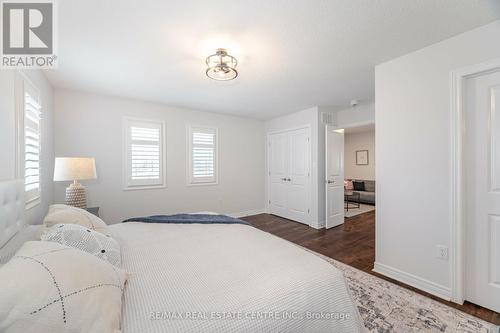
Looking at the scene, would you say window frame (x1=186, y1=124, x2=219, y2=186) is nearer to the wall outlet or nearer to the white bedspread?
the white bedspread

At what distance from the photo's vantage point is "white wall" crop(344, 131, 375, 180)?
6.81m

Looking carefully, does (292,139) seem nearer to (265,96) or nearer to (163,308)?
(265,96)

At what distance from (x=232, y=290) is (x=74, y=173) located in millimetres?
2535

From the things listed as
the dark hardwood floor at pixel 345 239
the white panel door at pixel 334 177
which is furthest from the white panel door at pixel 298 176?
the white panel door at pixel 334 177

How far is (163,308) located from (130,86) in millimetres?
3002

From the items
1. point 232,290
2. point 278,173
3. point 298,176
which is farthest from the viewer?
point 278,173

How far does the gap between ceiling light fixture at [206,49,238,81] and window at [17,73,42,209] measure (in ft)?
5.66

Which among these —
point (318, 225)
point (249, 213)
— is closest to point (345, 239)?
point (318, 225)

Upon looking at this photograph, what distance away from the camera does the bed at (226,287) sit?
33.3 inches

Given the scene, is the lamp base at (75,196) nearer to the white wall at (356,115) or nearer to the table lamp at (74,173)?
the table lamp at (74,173)

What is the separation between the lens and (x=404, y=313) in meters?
1.69

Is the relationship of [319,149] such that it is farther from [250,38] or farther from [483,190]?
[250,38]

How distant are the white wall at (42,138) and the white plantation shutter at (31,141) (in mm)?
132

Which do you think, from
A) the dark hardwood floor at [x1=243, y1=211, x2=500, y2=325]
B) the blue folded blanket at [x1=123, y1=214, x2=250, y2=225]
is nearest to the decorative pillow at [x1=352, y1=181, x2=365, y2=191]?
the dark hardwood floor at [x1=243, y1=211, x2=500, y2=325]
